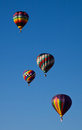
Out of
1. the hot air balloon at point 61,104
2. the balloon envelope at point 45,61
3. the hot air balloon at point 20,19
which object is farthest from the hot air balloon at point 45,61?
the hot air balloon at point 20,19

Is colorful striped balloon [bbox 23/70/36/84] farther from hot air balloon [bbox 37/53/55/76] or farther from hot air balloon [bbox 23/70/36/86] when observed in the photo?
hot air balloon [bbox 37/53/55/76]

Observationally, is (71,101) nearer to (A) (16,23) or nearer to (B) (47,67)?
(B) (47,67)

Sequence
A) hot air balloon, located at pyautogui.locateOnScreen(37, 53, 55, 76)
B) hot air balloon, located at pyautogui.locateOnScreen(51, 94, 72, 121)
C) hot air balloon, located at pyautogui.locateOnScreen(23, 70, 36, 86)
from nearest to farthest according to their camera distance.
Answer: hot air balloon, located at pyautogui.locateOnScreen(51, 94, 72, 121) → hot air balloon, located at pyautogui.locateOnScreen(37, 53, 55, 76) → hot air balloon, located at pyautogui.locateOnScreen(23, 70, 36, 86)

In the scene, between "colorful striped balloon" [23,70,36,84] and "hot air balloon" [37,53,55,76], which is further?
"colorful striped balloon" [23,70,36,84]

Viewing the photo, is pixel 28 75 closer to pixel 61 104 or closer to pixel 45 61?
pixel 45 61

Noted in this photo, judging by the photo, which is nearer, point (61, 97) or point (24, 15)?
point (61, 97)

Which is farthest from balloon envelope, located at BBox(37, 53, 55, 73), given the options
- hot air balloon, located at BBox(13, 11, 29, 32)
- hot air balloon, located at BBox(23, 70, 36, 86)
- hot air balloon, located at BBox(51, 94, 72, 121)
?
hot air balloon, located at BBox(23, 70, 36, 86)

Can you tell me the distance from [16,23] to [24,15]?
2301 mm

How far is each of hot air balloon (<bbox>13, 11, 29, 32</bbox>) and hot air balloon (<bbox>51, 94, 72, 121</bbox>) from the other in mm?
19389

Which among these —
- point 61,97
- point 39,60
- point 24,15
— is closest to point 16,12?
point 24,15

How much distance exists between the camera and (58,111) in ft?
266

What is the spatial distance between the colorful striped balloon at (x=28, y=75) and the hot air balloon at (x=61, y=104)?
21.6 m

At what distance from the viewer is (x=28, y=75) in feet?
341

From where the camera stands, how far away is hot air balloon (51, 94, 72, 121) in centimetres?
8112
